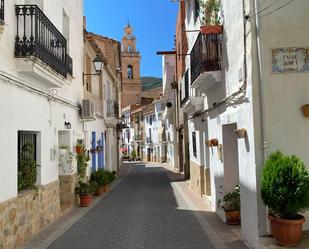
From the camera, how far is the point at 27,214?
8523 millimetres

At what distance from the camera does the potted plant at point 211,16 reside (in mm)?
9250

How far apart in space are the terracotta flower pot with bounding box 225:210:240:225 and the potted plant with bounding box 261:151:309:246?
327 centimetres

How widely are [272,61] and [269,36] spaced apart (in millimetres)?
441

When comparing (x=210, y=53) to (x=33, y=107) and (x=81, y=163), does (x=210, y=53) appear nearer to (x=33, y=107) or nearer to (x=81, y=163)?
(x=33, y=107)

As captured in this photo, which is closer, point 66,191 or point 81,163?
point 66,191

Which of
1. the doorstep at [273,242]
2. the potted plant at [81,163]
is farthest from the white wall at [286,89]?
the potted plant at [81,163]

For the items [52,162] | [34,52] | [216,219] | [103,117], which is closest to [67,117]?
[52,162]

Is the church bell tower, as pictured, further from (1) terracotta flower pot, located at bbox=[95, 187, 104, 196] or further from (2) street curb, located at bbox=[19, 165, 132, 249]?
(2) street curb, located at bbox=[19, 165, 132, 249]

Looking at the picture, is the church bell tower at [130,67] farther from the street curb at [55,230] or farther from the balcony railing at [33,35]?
the balcony railing at [33,35]

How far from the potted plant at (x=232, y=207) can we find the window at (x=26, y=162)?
4659mm

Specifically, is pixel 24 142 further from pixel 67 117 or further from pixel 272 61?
pixel 272 61

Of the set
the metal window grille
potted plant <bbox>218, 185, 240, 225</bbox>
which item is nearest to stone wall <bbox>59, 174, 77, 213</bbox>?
the metal window grille

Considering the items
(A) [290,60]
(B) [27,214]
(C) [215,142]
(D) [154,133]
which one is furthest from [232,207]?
(D) [154,133]

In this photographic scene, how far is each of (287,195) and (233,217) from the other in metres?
3.82
